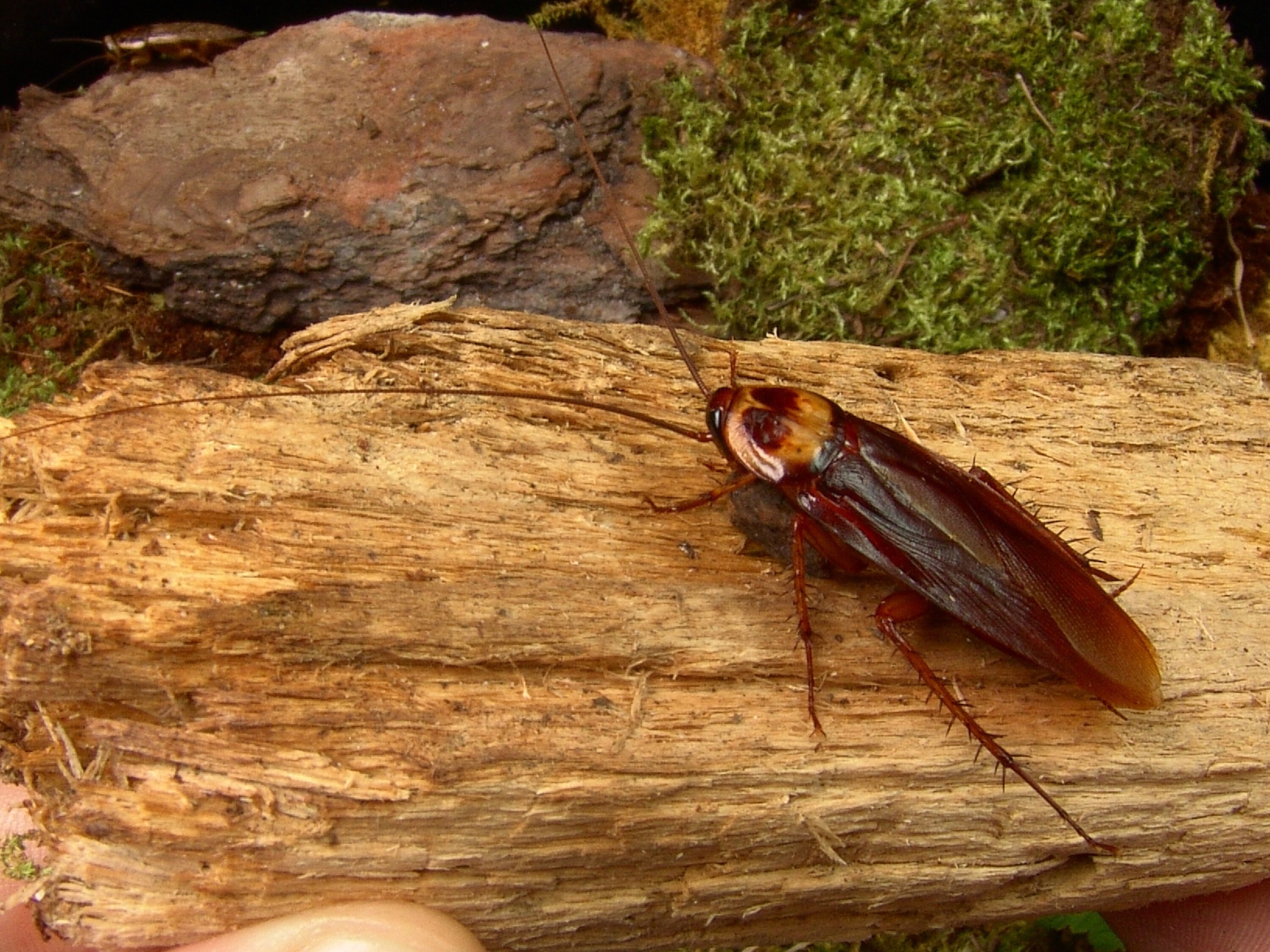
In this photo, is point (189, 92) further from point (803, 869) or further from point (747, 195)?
point (803, 869)

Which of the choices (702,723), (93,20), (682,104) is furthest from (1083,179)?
(93,20)

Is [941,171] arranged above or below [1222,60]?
below

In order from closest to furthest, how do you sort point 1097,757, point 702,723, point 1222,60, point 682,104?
point 702,723 → point 1097,757 → point 1222,60 → point 682,104

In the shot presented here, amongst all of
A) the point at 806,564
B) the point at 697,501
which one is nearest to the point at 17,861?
the point at 697,501

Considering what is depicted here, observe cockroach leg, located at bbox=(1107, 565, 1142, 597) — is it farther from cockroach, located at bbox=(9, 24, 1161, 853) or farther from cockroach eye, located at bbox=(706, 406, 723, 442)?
cockroach eye, located at bbox=(706, 406, 723, 442)

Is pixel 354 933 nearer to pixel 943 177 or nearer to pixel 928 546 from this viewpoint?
pixel 928 546

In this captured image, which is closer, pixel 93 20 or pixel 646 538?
pixel 646 538

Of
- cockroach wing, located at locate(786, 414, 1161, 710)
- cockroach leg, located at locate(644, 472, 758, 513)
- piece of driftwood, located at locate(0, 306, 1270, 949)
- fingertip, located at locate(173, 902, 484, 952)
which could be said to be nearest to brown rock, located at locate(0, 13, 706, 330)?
piece of driftwood, located at locate(0, 306, 1270, 949)
